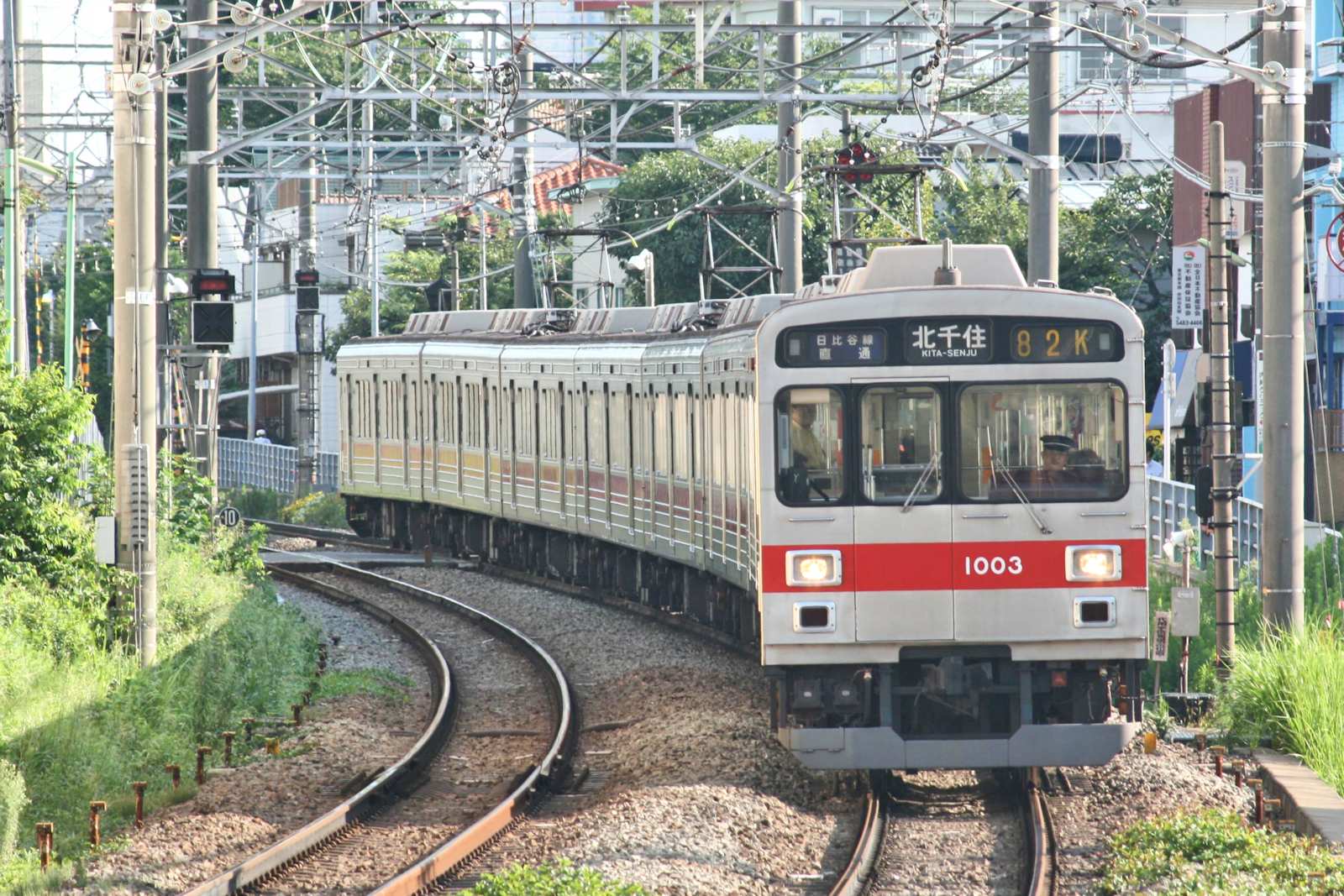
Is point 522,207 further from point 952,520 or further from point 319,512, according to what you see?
point 952,520

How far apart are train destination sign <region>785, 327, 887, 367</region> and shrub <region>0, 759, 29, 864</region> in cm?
456

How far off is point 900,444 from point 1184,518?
10845 millimetres

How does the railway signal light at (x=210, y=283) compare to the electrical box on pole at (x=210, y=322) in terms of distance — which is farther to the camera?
the railway signal light at (x=210, y=283)

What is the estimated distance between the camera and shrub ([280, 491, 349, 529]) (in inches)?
1416

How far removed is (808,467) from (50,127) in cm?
2062

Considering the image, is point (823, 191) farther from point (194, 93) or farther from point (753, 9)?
point (753, 9)

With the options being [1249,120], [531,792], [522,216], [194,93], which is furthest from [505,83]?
[1249,120]

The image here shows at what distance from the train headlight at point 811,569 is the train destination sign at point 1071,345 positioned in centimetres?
139

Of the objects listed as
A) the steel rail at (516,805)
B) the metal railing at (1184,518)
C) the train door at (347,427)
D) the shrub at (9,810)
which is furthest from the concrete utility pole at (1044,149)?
the train door at (347,427)

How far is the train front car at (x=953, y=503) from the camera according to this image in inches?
413

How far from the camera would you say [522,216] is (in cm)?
2780

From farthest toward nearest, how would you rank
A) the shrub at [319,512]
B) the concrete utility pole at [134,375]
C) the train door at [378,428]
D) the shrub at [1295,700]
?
the shrub at [319,512] → the train door at [378,428] → the concrete utility pole at [134,375] → the shrub at [1295,700]

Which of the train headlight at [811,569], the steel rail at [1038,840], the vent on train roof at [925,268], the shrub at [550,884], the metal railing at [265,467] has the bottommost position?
the steel rail at [1038,840]

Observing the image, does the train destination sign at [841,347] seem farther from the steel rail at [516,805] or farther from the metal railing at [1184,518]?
the metal railing at [1184,518]
